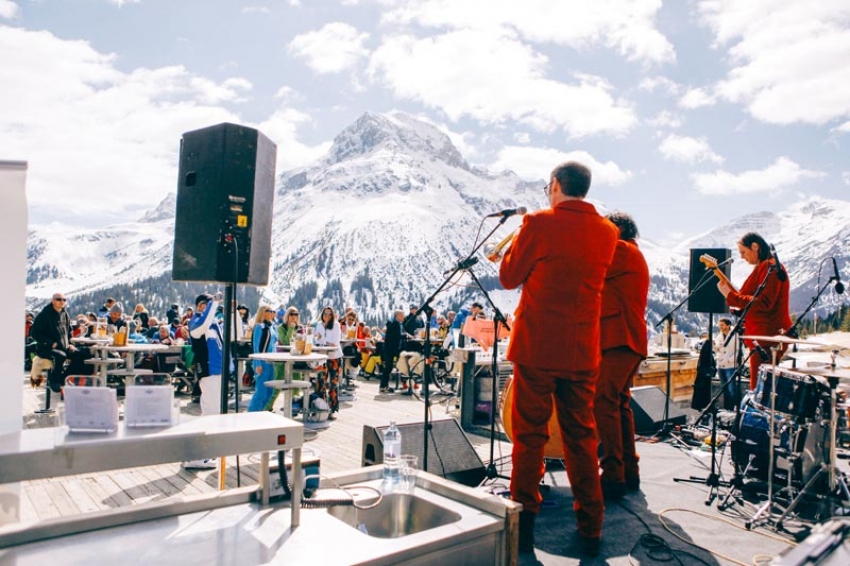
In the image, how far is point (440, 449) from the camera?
3932 mm

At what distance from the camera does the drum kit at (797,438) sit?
11.9 feet

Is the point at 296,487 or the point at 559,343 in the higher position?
the point at 559,343

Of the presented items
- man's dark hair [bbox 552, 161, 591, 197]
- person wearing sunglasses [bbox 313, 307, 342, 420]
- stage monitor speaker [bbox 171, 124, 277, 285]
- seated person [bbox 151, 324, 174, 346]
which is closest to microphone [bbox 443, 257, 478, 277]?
man's dark hair [bbox 552, 161, 591, 197]

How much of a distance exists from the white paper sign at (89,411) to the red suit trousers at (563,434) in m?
1.86

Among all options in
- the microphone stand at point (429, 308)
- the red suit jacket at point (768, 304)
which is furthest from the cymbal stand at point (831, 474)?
the microphone stand at point (429, 308)

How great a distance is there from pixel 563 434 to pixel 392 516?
3.29 ft


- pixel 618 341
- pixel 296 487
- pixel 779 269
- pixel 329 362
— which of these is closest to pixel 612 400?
pixel 618 341

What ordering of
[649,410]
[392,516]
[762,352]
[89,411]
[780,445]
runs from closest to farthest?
[89,411], [392,516], [780,445], [762,352], [649,410]

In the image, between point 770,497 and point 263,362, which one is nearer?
point 770,497

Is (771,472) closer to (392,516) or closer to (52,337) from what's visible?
(392,516)

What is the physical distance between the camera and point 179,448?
1868mm

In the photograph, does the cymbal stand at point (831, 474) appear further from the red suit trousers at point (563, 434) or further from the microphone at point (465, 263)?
the microphone at point (465, 263)

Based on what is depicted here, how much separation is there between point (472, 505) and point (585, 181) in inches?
68.7

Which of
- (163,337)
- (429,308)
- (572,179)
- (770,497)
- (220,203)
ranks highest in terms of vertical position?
(572,179)
